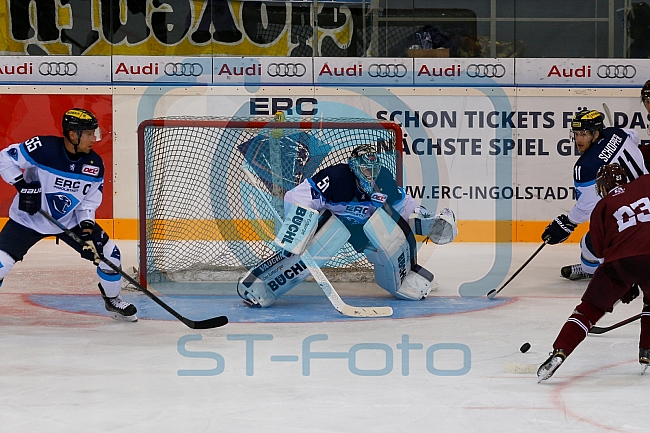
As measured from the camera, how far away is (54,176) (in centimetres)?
394

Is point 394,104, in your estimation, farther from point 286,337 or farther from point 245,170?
point 286,337

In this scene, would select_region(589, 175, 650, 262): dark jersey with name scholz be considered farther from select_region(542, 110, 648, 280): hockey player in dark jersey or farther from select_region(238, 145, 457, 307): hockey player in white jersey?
select_region(542, 110, 648, 280): hockey player in dark jersey

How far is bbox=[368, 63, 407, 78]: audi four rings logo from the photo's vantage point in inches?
288

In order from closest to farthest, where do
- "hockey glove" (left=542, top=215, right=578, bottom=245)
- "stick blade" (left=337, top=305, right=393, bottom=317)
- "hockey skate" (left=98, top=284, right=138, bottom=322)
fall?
"hockey skate" (left=98, top=284, right=138, bottom=322) < "stick blade" (left=337, top=305, right=393, bottom=317) < "hockey glove" (left=542, top=215, right=578, bottom=245)

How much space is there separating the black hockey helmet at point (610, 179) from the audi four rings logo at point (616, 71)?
434cm

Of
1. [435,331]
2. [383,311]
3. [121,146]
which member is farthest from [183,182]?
[435,331]

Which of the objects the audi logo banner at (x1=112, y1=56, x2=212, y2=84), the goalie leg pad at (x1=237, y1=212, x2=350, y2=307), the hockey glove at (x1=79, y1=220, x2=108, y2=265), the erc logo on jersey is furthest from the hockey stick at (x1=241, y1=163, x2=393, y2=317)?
the audi logo banner at (x1=112, y1=56, x2=212, y2=84)

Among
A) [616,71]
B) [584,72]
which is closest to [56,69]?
[584,72]

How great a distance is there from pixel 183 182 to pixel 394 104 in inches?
76.3

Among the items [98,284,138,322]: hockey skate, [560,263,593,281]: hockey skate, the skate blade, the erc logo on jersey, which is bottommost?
[560,263,593,281]: hockey skate

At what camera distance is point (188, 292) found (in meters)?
4.98

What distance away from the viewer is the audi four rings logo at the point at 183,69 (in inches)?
288

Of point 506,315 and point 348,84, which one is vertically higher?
point 348,84

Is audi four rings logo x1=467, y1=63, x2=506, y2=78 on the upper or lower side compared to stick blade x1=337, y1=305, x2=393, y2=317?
upper
